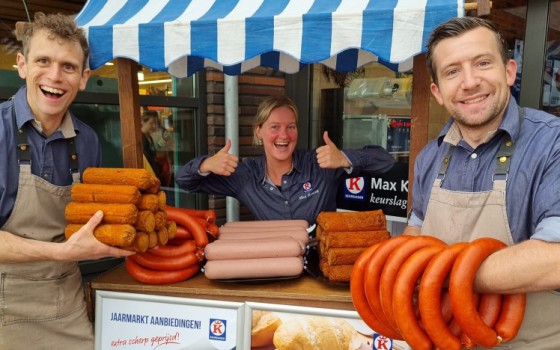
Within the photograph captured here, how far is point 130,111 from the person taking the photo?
279 cm

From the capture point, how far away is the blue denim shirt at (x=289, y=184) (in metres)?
3.16

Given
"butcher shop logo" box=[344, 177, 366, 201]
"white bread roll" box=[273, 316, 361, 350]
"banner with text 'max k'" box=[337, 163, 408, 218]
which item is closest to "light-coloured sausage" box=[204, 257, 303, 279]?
"white bread roll" box=[273, 316, 361, 350]

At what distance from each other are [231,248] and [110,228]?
0.64 metres

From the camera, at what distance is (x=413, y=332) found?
4.92 ft

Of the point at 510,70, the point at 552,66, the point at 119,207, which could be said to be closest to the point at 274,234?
the point at 119,207

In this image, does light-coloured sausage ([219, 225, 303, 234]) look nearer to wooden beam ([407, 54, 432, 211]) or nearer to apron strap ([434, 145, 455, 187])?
wooden beam ([407, 54, 432, 211])

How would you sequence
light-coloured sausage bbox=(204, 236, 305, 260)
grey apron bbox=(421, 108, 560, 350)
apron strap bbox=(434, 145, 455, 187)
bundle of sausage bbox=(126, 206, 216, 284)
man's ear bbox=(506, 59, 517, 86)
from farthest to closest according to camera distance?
bundle of sausage bbox=(126, 206, 216, 284) < light-coloured sausage bbox=(204, 236, 305, 260) < apron strap bbox=(434, 145, 455, 187) < man's ear bbox=(506, 59, 517, 86) < grey apron bbox=(421, 108, 560, 350)

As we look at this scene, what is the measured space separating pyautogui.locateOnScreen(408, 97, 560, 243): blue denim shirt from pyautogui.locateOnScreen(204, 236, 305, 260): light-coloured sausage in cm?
89

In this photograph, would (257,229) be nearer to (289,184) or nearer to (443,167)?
(289,184)

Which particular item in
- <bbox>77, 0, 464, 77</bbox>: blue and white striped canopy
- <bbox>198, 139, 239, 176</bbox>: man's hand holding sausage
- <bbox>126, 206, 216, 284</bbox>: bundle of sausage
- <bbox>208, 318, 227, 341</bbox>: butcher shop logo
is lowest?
<bbox>208, 318, 227, 341</bbox>: butcher shop logo

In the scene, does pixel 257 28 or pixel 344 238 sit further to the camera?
pixel 344 238

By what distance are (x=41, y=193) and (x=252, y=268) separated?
1.18 meters

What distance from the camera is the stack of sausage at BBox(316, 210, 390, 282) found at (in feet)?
7.38

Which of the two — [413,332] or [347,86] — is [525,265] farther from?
[347,86]
